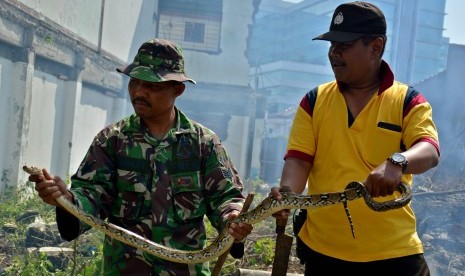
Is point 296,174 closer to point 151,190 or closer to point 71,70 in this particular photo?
point 151,190

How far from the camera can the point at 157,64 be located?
10.7 ft

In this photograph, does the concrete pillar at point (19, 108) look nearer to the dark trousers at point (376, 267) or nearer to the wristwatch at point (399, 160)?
the dark trousers at point (376, 267)

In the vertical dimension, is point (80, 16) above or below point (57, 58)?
above

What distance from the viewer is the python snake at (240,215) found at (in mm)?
2768

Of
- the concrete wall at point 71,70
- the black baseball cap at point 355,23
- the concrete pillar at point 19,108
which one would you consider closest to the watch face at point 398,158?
the black baseball cap at point 355,23

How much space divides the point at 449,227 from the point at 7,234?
7625 mm

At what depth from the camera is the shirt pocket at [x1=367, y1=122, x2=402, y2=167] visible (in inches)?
118

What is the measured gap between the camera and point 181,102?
2083 cm

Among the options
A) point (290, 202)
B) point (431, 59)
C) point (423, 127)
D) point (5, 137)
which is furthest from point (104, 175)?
point (431, 59)

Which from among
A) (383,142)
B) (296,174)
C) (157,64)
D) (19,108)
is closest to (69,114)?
(19,108)

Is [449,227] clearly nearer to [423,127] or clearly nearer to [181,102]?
[423,127]

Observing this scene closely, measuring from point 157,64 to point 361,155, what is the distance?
4.06 feet

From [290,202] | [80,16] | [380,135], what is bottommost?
[290,202]

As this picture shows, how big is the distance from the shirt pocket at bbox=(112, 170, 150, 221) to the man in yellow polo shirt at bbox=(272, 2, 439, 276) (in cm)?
77
